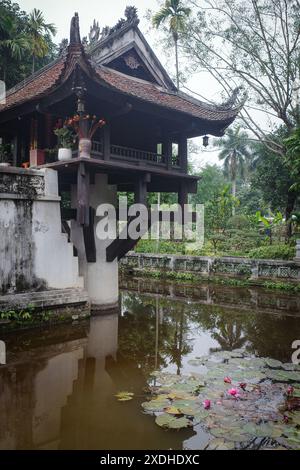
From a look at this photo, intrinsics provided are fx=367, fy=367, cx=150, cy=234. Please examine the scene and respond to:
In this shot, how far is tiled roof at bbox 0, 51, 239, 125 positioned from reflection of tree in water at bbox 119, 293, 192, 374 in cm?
504

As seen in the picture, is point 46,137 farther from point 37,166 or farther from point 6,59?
point 6,59

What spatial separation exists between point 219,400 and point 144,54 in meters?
8.41

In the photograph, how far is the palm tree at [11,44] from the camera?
18.4 metres

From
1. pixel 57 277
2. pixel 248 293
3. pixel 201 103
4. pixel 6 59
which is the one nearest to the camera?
pixel 57 277

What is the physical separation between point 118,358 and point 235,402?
257 centimetres

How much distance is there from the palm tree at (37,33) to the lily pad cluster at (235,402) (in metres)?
19.1

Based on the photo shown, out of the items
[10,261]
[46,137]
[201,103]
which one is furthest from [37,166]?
[201,103]

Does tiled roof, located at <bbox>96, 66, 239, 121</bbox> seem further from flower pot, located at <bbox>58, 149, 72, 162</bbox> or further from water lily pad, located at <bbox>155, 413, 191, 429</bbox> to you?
water lily pad, located at <bbox>155, 413, 191, 429</bbox>

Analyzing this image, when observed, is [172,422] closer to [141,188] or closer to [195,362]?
[195,362]

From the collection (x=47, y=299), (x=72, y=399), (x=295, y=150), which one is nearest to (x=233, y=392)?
Answer: (x=72, y=399)

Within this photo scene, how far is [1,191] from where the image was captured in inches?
294

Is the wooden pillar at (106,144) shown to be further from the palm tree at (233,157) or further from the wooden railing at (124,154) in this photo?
the palm tree at (233,157)

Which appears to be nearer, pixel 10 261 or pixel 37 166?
pixel 10 261
